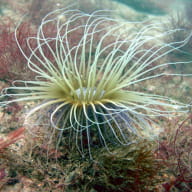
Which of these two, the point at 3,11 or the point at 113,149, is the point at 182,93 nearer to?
the point at 113,149

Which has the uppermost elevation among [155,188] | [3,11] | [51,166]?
[3,11]

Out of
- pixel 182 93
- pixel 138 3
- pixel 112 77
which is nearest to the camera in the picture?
pixel 112 77

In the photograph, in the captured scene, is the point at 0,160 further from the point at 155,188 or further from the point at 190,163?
the point at 190,163

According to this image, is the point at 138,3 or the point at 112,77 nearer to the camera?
the point at 112,77

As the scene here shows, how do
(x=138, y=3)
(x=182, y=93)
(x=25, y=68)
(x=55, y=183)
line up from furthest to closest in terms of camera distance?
(x=138, y=3) → (x=182, y=93) → (x=25, y=68) → (x=55, y=183)

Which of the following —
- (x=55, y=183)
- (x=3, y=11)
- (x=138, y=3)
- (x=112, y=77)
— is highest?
(x=138, y=3)

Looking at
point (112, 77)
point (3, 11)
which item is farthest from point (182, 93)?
point (3, 11)

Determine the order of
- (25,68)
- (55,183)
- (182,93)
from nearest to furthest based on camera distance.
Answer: (55,183) < (25,68) < (182,93)

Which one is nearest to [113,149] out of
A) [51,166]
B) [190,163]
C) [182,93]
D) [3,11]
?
[51,166]

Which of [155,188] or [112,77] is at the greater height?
[112,77]
